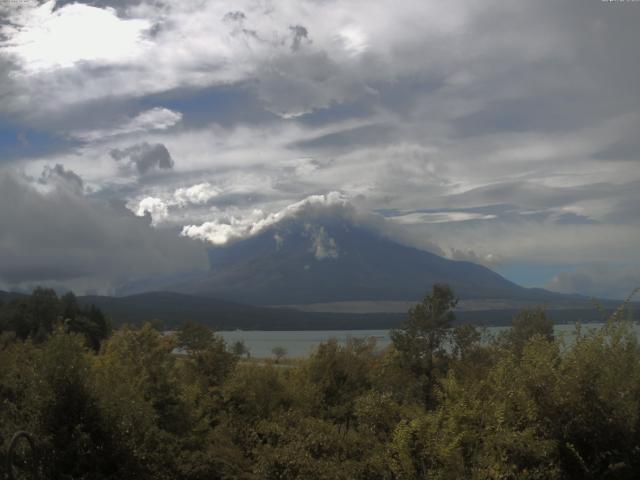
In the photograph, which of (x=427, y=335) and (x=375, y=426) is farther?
(x=427, y=335)

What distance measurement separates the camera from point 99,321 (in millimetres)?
85875

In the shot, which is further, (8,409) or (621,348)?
(8,409)

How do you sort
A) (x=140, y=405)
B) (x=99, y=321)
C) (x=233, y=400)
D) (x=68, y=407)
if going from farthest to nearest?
(x=99, y=321) < (x=233, y=400) < (x=140, y=405) < (x=68, y=407)

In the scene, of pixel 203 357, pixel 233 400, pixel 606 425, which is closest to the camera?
pixel 606 425

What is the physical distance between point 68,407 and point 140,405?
1867 mm

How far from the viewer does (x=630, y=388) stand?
14.1 metres

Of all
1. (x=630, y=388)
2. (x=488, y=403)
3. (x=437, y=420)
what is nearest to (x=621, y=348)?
(x=630, y=388)

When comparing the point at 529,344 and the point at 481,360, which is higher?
the point at 529,344

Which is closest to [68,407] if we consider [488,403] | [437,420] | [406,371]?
[437,420]

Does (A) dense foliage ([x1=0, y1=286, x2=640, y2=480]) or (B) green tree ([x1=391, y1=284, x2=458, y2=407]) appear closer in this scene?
(A) dense foliage ([x1=0, y1=286, x2=640, y2=480])

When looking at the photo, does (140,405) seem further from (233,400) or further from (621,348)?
(621,348)

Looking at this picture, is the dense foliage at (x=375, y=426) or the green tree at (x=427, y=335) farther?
the green tree at (x=427, y=335)

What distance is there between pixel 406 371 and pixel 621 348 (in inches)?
Answer: 750

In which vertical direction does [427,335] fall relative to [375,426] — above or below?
above
